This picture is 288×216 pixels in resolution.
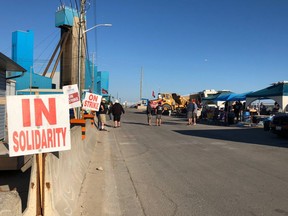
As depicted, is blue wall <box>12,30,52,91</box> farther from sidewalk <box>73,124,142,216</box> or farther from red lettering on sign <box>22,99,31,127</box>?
red lettering on sign <box>22,99,31,127</box>

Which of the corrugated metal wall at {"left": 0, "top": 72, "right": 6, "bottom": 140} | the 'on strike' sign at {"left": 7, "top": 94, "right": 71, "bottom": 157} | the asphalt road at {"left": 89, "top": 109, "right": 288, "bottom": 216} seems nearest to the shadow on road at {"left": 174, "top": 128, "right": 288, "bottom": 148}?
the asphalt road at {"left": 89, "top": 109, "right": 288, "bottom": 216}

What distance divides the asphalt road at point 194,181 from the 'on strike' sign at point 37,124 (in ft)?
5.64

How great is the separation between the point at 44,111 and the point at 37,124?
19 centimetres

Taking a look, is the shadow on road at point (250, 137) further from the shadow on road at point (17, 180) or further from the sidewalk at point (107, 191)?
the shadow on road at point (17, 180)

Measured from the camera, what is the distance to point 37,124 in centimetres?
426

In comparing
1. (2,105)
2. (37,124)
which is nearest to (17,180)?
(37,124)

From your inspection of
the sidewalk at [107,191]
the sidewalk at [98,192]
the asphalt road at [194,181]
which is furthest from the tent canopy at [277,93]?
the sidewalk at [98,192]

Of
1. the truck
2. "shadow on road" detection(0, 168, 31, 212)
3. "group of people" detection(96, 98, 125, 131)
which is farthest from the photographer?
the truck

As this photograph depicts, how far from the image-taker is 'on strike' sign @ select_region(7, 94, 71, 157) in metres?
4.10

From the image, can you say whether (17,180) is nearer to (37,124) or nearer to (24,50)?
(37,124)

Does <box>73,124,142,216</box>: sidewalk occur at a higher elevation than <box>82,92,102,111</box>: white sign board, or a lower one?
lower

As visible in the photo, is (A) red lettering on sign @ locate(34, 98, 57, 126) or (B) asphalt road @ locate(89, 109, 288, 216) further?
(B) asphalt road @ locate(89, 109, 288, 216)

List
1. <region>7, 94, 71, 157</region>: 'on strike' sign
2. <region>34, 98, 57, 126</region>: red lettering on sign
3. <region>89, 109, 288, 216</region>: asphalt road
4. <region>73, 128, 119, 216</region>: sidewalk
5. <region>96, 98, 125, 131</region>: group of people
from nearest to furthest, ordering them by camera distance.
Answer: <region>7, 94, 71, 157</region>: 'on strike' sign < <region>34, 98, 57, 126</region>: red lettering on sign < <region>73, 128, 119, 216</region>: sidewalk < <region>89, 109, 288, 216</region>: asphalt road < <region>96, 98, 125, 131</region>: group of people

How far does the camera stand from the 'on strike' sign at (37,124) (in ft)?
13.4
